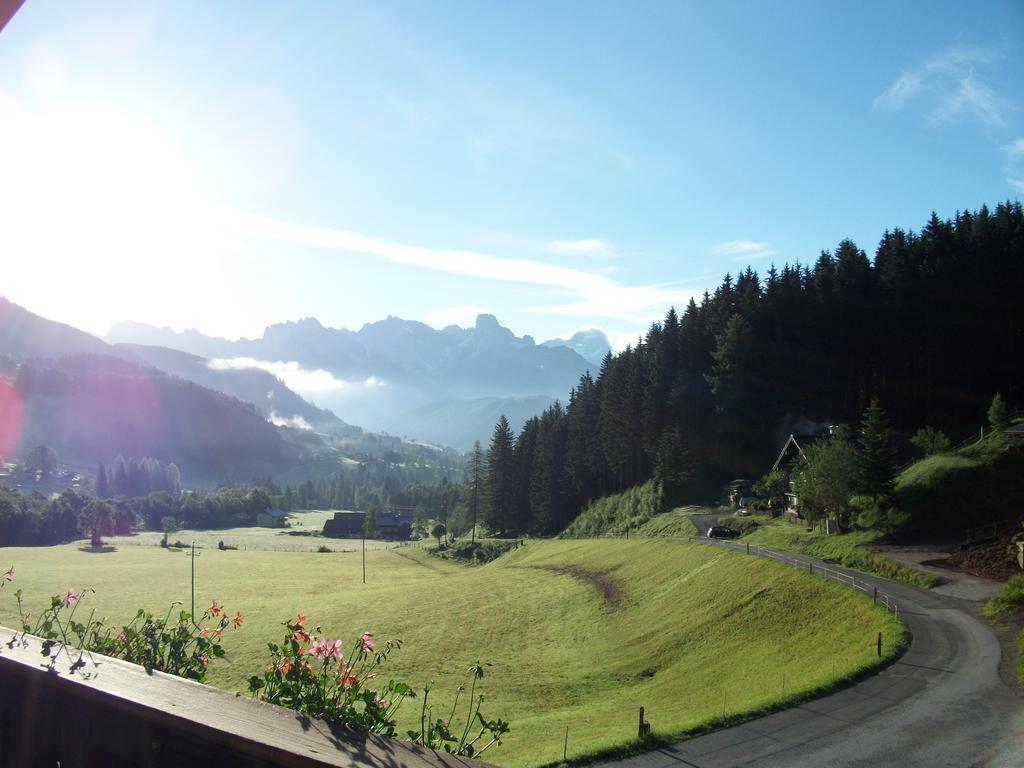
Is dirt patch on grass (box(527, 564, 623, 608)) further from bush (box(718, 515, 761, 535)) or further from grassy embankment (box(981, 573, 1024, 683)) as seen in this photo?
grassy embankment (box(981, 573, 1024, 683))

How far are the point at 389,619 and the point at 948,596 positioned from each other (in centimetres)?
3584

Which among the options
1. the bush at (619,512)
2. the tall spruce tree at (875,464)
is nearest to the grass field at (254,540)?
the bush at (619,512)

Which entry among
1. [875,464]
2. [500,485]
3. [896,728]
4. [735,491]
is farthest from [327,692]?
[500,485]

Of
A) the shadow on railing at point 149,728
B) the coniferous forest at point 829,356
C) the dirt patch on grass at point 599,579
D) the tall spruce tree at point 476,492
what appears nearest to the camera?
the shadow on railing at point 149,728

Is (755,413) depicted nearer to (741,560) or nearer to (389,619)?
(741,560)

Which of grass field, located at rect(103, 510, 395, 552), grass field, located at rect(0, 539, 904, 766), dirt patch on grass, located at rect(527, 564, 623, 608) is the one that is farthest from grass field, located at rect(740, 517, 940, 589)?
grass field, located at rect(103, 510, 395, 552)

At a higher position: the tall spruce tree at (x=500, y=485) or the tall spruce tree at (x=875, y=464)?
the tall spruce tree at (x=875, y=464)

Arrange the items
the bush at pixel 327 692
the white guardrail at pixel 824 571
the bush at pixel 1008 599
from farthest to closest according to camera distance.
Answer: the white guardrail at pixel 824 571, the bush at pixel 1008 599, the bush at pixel 327 692

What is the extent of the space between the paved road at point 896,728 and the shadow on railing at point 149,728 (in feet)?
60.9

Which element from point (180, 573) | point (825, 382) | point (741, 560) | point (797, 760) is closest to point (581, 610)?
point (741, 560)

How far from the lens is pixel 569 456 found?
103m

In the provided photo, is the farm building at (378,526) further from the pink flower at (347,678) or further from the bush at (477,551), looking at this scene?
the pink flower at (347,678)

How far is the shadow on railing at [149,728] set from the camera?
7.05 ft

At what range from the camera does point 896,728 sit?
19.2 m
